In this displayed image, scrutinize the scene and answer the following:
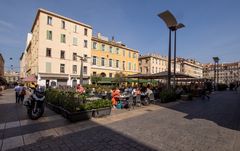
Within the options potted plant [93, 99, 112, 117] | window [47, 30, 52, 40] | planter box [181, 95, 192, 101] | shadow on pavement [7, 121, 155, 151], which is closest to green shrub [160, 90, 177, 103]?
planter box [181, 95, 192, 101]

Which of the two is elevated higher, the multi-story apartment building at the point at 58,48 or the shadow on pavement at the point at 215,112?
the multi-story apartment building at the point at 58,48

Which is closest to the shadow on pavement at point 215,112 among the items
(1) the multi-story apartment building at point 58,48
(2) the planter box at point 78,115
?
(2) the planter box at point 78,115

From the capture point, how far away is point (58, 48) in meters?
29.0

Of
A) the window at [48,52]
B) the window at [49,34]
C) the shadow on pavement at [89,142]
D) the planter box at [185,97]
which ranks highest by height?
the window at [49,34]

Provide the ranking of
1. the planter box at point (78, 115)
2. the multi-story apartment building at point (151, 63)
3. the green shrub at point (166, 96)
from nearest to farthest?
the planter box at point (78, 115)
the green shrub at point (166, 96)
the multi-story apartment building at point (151, 63)

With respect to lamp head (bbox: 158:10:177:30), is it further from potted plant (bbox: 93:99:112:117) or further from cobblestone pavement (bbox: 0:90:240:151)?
cobblestone pavement (bbox: 0:90:240:151)

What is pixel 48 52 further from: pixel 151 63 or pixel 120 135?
pixel 151 63

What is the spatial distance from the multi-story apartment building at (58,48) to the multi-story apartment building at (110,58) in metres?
2.09

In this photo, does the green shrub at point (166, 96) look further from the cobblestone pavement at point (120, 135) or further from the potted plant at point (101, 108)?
the potted plant at point (101, 108)

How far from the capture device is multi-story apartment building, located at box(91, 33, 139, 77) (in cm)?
3541

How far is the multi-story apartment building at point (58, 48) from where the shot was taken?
1062 inches

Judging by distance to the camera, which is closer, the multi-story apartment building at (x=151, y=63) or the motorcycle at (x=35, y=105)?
the motorcycle at (x=35, y=105)

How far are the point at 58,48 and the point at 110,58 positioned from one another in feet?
42.2

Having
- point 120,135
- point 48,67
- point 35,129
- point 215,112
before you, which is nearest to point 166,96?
point 215,112
